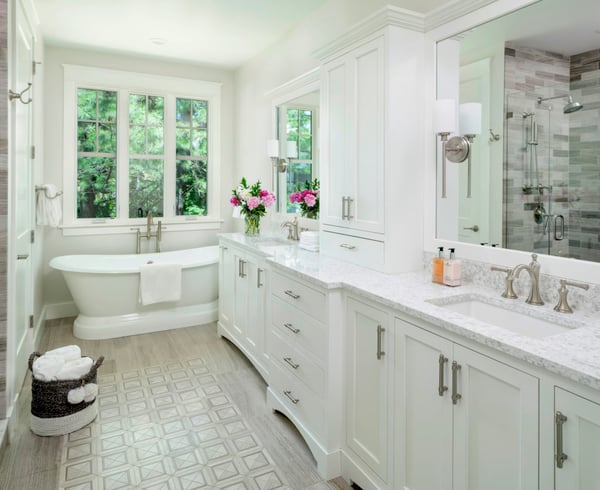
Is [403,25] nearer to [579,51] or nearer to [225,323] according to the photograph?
[579,51]

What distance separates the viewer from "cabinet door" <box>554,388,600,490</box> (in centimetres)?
106

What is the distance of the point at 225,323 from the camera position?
391 cm

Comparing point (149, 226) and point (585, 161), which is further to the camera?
point (149, 226)

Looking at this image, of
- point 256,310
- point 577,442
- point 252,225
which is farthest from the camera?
point 252,225

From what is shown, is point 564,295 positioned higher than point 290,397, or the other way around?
point 564,295

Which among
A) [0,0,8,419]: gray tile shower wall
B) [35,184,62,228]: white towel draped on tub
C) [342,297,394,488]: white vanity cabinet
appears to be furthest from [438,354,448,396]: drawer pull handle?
[35,184,62,228]: white towel draped on tub

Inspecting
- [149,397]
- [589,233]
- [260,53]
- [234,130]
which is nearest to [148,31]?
[260,53]

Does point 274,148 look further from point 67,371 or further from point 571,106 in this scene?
point 571,106

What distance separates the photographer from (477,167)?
2.09 metres

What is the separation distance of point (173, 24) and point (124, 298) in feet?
8.24

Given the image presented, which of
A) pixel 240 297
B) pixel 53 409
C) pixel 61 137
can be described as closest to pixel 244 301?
pixel 240 297

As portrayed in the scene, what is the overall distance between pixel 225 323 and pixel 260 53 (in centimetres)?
279

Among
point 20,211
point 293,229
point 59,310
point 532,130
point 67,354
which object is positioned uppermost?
point 532,130

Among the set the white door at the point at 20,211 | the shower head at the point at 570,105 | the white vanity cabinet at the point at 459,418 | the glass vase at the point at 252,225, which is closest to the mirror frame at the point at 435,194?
the shower head at the point at 570,105
